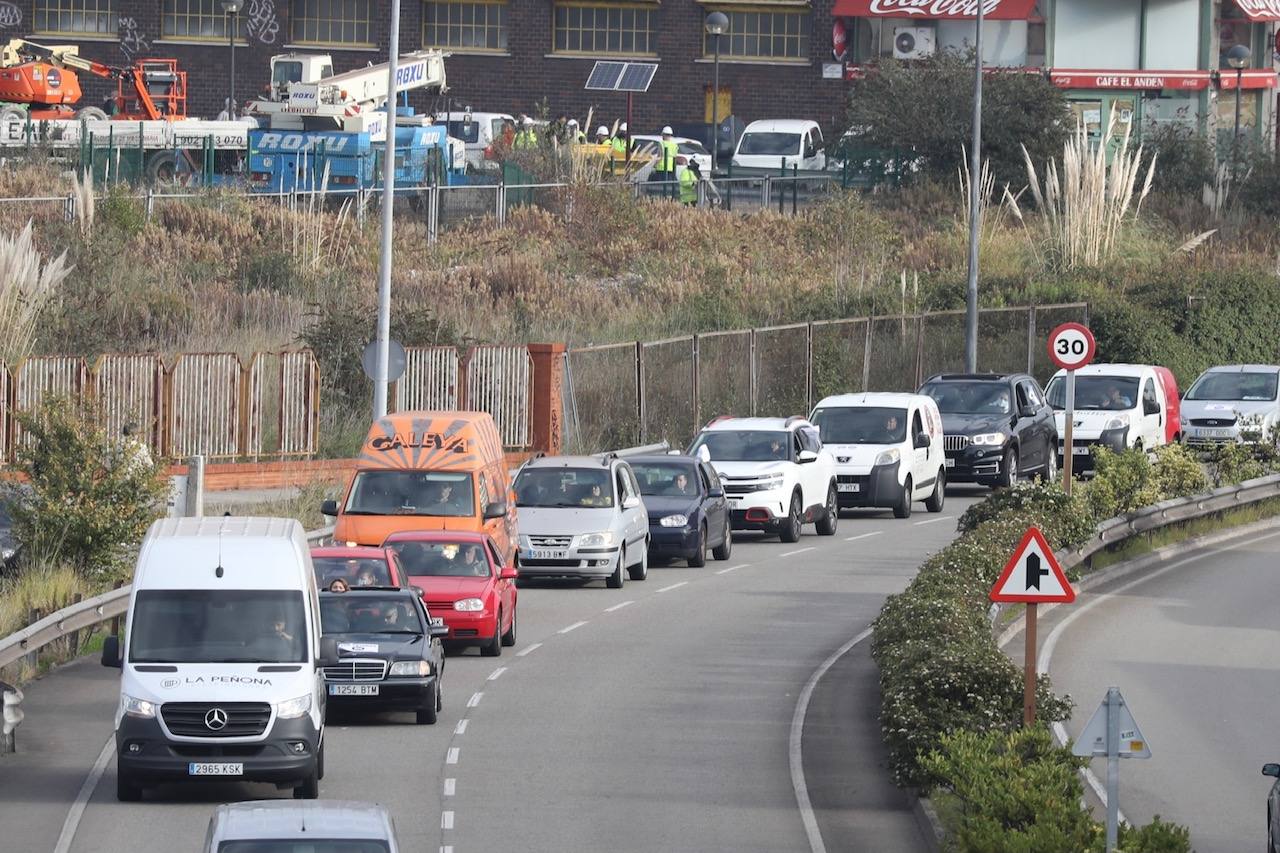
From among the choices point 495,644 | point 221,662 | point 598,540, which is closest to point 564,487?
point 598,540

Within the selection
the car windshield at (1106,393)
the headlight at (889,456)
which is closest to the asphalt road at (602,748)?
the headlight at (889,456)

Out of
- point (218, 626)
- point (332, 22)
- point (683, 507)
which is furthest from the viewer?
point (332, 22)

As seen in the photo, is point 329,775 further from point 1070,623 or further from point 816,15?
point 816,15

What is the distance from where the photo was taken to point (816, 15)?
72062mm

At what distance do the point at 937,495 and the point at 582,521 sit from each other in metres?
10.6

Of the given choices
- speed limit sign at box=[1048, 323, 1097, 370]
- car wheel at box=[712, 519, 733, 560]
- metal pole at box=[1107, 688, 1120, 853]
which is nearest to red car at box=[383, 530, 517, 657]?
speed limit sign at box=[1048, 323, 1097, 370]

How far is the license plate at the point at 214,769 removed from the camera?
52.0ft

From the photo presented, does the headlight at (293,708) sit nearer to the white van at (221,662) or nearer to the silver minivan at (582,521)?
the white van at (221,662)

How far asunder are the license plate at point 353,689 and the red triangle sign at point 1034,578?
18.0 ft

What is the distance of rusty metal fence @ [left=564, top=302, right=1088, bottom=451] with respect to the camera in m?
40.3

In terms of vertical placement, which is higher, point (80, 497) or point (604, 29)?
point (604, 29)

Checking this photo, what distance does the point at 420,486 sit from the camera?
85.0ft

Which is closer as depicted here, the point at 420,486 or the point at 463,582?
the point at 463,582

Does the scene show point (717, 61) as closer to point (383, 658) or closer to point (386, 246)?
point (386, 246)
